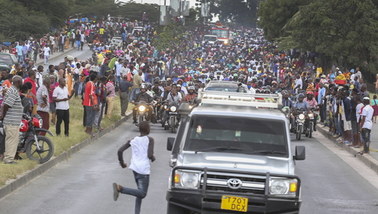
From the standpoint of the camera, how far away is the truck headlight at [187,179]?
1202 centimetres

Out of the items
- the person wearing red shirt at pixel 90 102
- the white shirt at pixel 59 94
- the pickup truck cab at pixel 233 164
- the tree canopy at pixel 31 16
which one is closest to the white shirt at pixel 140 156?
the pickup truck cab at pixel 233 164

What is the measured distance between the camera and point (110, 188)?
1744cm

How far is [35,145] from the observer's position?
65.5 feet

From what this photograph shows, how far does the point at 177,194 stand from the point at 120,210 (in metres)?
3.04

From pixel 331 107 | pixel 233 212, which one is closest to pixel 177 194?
pixel 233 212

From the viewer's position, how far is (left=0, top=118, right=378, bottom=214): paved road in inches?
599

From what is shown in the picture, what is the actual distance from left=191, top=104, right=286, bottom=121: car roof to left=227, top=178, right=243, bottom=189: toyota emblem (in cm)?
148

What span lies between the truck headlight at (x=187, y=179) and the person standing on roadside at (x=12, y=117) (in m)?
7.13

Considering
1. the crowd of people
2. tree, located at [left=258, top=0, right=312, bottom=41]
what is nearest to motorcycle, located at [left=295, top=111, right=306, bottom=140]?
the crowd of people

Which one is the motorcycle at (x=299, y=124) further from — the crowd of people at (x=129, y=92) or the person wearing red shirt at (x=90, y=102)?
the person wearing red shirt at (x=90, y=102)

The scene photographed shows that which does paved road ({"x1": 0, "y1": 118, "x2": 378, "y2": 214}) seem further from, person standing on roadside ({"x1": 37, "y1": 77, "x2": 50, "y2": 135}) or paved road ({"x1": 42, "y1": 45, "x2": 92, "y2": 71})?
paved road ({"x1": 42, "y1": 45, "x2": 92, "y2": 71})

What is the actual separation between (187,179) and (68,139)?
1257 cm

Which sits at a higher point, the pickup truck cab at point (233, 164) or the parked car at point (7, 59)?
the pickup truck cab at point (233, 164)

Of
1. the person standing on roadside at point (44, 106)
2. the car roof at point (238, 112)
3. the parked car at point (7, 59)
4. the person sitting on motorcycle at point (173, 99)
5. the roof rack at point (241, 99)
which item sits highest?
the roof rack at point (241, 99)
